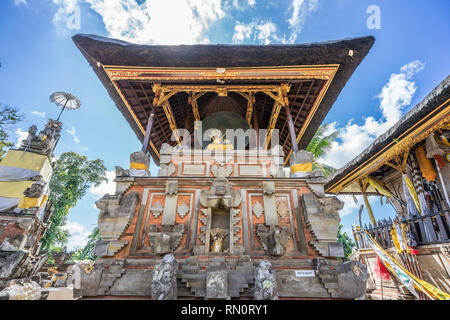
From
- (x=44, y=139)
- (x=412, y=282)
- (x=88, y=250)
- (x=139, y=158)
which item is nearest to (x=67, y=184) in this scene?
(x=88, y=250)

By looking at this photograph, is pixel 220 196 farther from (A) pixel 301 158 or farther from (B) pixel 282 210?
(A) pixel 301 158

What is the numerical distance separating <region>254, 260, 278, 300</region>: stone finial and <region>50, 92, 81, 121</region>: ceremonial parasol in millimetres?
19758

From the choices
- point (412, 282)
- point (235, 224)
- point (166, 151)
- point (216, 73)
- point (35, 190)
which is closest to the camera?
point (235, 224)

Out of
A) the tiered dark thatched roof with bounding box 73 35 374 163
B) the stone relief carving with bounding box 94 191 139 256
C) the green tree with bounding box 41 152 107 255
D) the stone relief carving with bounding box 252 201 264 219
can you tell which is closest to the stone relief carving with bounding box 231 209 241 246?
the stone relief carving with bounding box 252 201 264 219

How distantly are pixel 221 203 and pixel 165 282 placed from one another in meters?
2.31

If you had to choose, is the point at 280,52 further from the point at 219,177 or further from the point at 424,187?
the point at 424,187

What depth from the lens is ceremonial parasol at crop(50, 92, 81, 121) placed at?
17.3 metres

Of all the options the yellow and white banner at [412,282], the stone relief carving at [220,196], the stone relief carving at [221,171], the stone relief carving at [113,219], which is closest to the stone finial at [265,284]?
the stone relief carving at [220,196]

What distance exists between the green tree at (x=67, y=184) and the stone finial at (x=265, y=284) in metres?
25.2

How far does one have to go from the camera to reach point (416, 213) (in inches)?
328

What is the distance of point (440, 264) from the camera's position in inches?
254

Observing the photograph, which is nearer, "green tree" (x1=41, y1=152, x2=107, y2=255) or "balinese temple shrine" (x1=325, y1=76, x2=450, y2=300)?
"balinese temple shrine" (x1=325, y1=76, x2=450, y2=300)

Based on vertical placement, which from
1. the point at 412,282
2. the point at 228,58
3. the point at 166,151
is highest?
the point at 228,58

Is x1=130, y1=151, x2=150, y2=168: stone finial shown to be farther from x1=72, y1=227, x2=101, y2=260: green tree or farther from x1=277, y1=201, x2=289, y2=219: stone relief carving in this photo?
x1=72, y1=227, x2=101, y2=260: green tree
